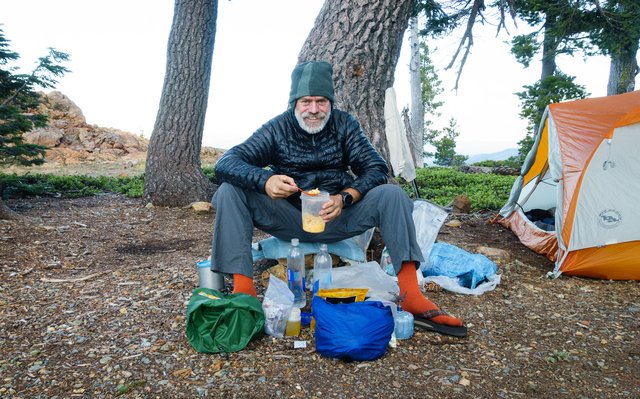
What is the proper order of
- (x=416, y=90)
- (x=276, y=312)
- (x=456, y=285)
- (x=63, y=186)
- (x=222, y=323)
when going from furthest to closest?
(x=416, y=90), (x=63, y=186), (x=456, y=285), (x=276, y=312), (x=222, y=323)

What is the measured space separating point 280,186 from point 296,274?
2.24 ft

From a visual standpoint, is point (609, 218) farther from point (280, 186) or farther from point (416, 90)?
point (416, 90)

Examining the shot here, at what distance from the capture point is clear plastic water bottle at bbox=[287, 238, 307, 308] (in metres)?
3.13

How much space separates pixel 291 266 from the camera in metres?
3.20

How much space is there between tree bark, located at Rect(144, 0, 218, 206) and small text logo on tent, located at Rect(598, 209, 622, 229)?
5.20 metres

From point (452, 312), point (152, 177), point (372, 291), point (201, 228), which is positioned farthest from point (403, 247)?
point (152, 177)

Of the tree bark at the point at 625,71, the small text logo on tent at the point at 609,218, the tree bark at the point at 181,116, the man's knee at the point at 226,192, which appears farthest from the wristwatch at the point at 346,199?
the tree bark at the point at 625,71

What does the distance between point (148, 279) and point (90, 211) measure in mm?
3454

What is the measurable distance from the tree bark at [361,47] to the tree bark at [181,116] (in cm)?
311

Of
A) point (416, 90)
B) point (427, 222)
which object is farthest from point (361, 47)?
point (416, 90)

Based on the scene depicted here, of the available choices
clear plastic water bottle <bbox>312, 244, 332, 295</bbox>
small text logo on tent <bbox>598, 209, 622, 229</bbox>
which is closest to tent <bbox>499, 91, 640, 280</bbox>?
small text logo on tent <bbox>598, 209, 622, 229</bbox>

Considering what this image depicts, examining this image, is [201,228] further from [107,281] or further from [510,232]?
[510,232]

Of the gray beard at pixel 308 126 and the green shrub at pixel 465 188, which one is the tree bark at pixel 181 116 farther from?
the gray beard at pixel 308 126

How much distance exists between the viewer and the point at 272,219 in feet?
10.3
